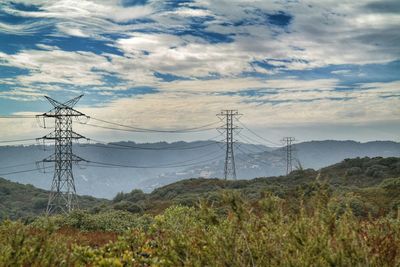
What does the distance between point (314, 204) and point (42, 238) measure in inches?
187

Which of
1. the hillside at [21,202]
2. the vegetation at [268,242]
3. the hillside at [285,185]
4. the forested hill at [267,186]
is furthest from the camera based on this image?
the hillside at [21,202]

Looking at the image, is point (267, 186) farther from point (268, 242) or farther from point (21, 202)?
point (21, 202)

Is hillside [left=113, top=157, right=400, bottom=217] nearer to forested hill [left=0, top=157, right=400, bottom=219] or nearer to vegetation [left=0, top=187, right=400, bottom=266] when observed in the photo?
forested hill [left=0, top=157, right=400, bottom=219]

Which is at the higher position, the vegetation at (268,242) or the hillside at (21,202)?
the vegetation at (268,242)

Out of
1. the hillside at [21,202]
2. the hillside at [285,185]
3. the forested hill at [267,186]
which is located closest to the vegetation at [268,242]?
the forested hill at [267,186]

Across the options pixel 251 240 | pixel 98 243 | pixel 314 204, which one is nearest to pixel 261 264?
pixel 251 240

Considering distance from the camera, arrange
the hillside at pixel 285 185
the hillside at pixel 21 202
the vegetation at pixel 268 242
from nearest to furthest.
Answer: the vegetation at pixel 268 242
the hillside at pixel 285 185
the hillside at pixel 21 202

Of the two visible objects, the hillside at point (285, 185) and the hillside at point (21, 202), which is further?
the hillside at point (21, 202)

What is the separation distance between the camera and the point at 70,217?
69.8 ft

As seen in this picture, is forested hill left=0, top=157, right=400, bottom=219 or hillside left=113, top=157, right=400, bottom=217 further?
hillside left=113, top=157, right=400, bottom=217

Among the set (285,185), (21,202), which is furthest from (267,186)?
(21,202)

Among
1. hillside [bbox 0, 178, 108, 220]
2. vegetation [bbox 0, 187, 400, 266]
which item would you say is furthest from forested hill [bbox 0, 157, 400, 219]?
vegetation [bbox 0, 187, 400, 266]

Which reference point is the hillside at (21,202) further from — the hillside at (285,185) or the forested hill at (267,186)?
the hillside at (285,185)

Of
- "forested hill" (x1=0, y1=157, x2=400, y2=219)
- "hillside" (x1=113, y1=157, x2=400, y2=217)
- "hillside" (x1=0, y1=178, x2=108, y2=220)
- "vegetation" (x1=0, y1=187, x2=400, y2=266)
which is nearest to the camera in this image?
"vegetation" (x1=0, y1=187, x2=400, y2=266)
